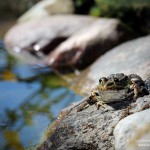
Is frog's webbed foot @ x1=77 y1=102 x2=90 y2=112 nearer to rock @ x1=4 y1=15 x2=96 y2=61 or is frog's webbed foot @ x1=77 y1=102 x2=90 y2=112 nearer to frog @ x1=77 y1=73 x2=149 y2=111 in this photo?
frog @ x1=77 y1=73 x2=149 y2=111

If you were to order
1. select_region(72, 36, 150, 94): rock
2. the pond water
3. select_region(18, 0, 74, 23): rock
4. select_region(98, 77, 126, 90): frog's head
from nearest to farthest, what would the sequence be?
select_region(98, 77, 126, 90): frog's head → the pond water → select_region(72, 36, 150, 94): rock → select_region(18, 0, 74, 23): rock

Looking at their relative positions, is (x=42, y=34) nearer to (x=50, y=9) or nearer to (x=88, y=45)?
(x=88, y=45)

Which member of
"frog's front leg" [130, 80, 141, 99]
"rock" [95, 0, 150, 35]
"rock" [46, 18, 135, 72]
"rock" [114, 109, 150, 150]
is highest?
"rock" [95, 0, 150, 35]

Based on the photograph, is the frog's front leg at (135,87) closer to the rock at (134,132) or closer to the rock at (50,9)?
the rock at (134,132)

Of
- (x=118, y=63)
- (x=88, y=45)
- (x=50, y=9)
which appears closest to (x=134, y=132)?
(x=118, y=63)

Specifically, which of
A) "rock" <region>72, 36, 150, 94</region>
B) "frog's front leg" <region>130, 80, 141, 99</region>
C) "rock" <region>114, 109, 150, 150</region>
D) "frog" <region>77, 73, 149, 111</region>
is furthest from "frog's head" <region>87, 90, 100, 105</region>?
"rock" <region>72, 36, 150, 94</region>

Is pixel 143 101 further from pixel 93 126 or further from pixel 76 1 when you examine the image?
pixel 76 1

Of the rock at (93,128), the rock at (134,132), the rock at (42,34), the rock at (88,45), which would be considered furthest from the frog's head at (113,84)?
the rock at (42,34)
